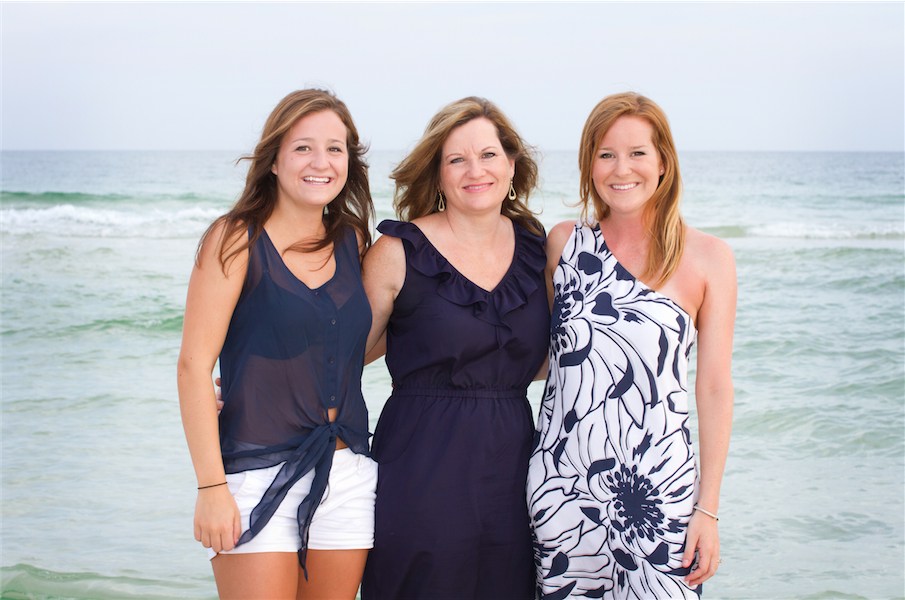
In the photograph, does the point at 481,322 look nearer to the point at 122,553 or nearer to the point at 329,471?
the point at 329,471

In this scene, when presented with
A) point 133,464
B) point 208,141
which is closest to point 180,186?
Result: point 208,141

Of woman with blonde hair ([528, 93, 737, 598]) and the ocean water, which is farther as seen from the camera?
the ocean water

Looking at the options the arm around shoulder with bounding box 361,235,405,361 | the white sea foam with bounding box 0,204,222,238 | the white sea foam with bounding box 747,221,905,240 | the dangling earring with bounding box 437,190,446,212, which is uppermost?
the white sea foam with bounding box 747,221,905,240

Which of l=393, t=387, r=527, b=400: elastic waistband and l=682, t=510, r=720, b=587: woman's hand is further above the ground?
l=393, t=387, r=527, b=400: elastic waistband

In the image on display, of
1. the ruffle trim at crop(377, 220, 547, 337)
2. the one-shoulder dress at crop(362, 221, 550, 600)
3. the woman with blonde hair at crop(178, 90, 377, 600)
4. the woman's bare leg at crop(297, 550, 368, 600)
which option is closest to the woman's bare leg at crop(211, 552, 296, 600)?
the woman with blonde hair at crop(178, 90, 377, 600)

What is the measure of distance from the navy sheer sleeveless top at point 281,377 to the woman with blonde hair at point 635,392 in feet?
2.82

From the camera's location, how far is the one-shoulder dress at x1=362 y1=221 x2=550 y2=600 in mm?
3205

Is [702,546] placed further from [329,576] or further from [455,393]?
[329,576]

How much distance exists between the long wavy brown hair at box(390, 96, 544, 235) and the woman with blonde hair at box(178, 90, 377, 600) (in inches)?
17.4

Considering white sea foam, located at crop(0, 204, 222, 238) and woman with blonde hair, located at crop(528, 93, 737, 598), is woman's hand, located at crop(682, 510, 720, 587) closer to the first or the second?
woman with blonde hair, located at crop(528, 93, 737, 598)

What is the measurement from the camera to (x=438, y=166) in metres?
3.57

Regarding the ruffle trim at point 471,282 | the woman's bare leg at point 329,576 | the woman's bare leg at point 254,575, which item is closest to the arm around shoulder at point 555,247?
the ruffle trim at point 471,282

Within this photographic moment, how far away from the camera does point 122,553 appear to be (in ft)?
17.9

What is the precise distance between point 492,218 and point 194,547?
3376 mm
